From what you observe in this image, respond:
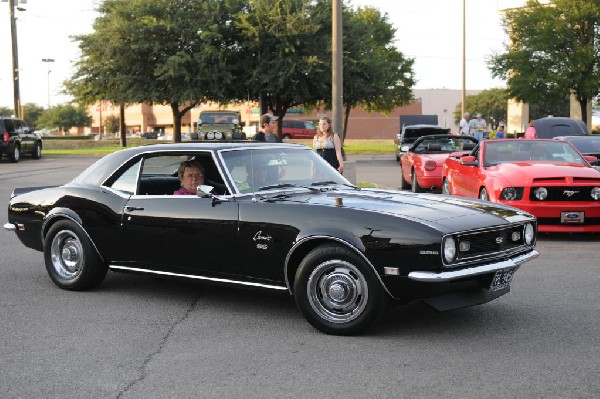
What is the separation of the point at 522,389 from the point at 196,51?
34.1 metres

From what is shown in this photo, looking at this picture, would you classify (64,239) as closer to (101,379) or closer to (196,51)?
(101,379)

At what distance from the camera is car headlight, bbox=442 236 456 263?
537cm

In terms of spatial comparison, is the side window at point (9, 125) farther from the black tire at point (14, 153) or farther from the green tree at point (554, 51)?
the green tree at point (554, 51)

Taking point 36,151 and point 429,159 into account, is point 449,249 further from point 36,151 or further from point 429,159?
point 36,151

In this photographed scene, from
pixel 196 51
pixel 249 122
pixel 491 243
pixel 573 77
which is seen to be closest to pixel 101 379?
pixel 491 243

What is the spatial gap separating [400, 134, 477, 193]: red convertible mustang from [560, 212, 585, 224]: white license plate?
5.50m

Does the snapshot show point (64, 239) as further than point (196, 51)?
No

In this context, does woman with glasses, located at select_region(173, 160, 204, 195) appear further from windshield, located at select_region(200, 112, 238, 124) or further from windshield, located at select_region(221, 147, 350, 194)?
windshield, located at select_region(200, 112, 238, 124)

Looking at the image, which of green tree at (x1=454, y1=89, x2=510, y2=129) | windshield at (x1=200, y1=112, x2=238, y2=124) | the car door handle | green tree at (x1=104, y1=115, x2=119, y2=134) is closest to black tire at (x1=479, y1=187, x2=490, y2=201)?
the car door handle

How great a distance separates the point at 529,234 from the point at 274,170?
7.00 ft

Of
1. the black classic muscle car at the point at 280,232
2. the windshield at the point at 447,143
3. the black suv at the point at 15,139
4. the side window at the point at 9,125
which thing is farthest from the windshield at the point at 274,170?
the side window at the point at 9,125

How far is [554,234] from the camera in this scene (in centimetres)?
1135

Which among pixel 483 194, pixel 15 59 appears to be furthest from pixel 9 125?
pixel 483 194

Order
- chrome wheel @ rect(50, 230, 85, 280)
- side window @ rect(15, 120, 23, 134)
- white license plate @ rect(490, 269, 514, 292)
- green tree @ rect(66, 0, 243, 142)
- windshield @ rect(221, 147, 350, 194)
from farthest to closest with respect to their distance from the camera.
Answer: green tree @ rect(66, 0, 243, 142), side window @ rect(15, 120, 23, 134), chrome wheel @ rect(50, 230, 85, 280), windshield @ rect(221, 147, 350, 194), white license plate @ rect(490, 269, 514, 292)
